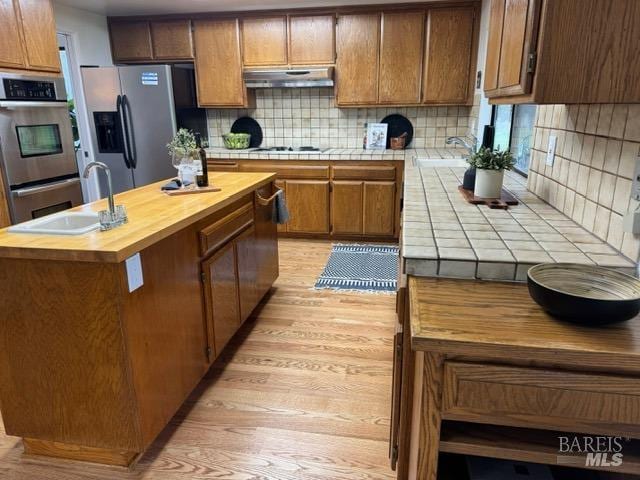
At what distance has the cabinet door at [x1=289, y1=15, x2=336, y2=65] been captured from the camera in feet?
13.7

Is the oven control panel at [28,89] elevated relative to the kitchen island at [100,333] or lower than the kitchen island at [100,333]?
elevated

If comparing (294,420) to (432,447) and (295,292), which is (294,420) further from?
(295,292)

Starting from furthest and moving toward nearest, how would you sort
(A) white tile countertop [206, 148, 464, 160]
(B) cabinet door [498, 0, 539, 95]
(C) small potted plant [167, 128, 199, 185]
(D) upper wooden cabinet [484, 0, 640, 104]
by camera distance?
(A) white tile countertop [206, 148, 464, 160] < (C) small potted plant [167, 128, 199, 185] < (B) cabinet door [498, 0, 539, 95] < (D) upper wooden cabinet [484, 0, 640, 104]

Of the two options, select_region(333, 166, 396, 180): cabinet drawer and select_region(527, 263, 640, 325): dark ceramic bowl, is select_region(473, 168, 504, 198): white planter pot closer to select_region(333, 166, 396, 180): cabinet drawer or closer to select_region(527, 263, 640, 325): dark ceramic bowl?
select_region(527, 263, 640, 325): dark ceramic bowl

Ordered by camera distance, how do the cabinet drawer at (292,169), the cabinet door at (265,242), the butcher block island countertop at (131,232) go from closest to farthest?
the butcher block island countertop at (131,232) → the cabinet door at (265,242) → the cabinet drawer at (292,169)

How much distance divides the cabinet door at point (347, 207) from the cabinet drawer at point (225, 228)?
1738 mm

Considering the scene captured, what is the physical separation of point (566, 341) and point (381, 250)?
3.21 metres

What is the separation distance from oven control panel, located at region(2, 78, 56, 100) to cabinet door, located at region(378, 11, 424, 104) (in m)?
2.78

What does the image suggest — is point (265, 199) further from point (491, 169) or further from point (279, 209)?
point (491, 169)

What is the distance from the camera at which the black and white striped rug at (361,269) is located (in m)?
3.37

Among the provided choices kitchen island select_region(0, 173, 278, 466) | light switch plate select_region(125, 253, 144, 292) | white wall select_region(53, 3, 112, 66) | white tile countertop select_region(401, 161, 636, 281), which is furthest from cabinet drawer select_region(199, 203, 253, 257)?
white wall select_region(53, 3, 112, 66)

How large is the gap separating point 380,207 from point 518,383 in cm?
332

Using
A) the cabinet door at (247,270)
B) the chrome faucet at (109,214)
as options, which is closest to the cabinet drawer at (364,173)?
the cabinet door at (247,270)

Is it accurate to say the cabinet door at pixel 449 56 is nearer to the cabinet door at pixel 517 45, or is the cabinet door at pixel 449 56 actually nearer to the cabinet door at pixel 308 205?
the cabinet door at pixel 308 205
